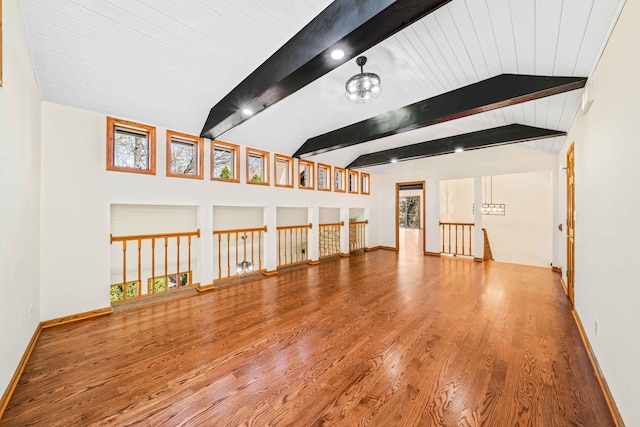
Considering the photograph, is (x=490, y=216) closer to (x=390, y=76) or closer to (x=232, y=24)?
(x=390, y=76)

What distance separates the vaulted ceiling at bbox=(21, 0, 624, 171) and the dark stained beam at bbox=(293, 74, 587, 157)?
3.3 inches

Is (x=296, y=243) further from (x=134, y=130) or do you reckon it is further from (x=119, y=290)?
(x=134, y=130)

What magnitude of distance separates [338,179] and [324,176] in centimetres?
49

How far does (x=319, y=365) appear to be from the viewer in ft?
6.50

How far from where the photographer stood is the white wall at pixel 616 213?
1.31 m

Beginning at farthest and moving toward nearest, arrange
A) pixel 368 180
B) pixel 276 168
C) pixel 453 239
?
pixel 368 180 < pixel 453 239 < pixel 276 168

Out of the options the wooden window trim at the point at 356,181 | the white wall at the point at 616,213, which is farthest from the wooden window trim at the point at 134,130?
the wooden window trim at the point at 356,181

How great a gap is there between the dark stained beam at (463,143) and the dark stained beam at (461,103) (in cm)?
180

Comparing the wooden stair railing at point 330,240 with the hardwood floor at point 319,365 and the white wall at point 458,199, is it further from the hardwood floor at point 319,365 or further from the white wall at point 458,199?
the white wall at point 458,199

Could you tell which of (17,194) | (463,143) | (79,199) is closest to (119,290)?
(79,199)

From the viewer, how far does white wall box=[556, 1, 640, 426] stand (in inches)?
51.6

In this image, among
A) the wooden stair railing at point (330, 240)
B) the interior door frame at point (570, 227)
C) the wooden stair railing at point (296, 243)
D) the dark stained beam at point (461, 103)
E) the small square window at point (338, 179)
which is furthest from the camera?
the wooden stair railing at point (330, 240)

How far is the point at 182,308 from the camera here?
10.4 feet

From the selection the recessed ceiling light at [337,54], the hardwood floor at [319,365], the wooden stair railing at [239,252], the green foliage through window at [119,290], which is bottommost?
the green foliage through window at [119,290]
